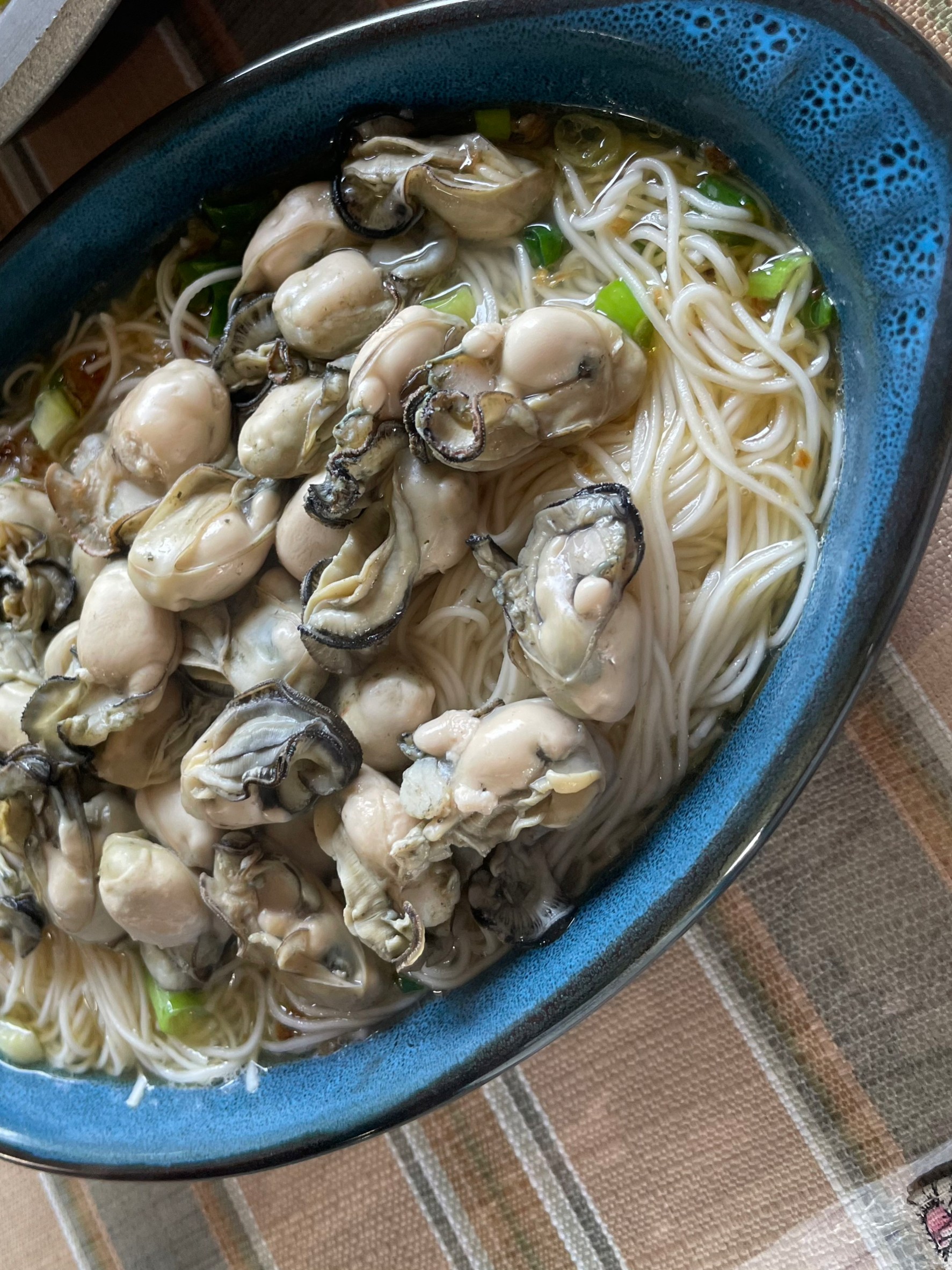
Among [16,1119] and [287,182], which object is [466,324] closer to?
[287,182]

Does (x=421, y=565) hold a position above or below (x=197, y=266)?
below

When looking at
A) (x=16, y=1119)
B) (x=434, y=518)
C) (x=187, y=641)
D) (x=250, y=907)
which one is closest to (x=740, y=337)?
(x=434, y=518)

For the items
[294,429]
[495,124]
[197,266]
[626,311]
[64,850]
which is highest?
[197,266]

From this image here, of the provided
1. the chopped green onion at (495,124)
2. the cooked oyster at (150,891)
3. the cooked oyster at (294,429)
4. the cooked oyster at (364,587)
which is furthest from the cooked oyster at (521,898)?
the chopped green onion at (495,124)

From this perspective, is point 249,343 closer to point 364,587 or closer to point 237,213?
point 237,213

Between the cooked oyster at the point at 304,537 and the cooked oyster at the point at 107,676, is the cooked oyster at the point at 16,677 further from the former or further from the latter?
the cooked oyster at the point at 304,537

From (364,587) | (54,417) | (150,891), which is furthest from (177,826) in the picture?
(54,417)

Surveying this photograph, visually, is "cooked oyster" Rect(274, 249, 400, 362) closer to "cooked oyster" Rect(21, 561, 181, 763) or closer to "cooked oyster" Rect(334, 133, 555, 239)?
"cooked oyster" Rect(334, 133, 555, 239)
